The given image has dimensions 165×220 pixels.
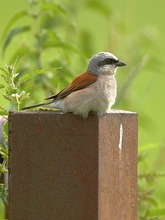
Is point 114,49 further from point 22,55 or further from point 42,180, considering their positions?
point 42,180

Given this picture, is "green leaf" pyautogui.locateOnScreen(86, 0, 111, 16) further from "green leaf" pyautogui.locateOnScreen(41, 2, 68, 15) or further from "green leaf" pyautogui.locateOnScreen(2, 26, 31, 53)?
"green leaf" pyautogui.locateOnScreen(41, 2, 68, 15)

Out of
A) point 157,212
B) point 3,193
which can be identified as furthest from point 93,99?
point 157,212

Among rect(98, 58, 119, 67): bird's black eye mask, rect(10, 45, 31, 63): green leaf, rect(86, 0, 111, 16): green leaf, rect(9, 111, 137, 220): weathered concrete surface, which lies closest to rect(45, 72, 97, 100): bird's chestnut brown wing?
rect(98, 58, 119, 67): bird's black eye mask

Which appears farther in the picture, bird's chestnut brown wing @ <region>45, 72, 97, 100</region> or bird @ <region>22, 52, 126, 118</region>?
bird's chestnut brown wing @ <region>45, 72, 97, 100</region>

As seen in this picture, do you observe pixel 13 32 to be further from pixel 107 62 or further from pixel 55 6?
pixel 107 62

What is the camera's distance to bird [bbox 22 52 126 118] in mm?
3219

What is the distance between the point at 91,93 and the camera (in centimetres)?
336

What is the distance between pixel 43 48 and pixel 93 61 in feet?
2.48

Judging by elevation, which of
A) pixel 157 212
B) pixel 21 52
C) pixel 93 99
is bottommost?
pixel 157 212

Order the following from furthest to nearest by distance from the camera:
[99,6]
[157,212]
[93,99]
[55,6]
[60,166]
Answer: [99,6] → [55,6] → [157,212] → [93,99] → [60,166]

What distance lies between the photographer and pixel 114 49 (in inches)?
230

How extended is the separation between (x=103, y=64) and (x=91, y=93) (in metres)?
0.32

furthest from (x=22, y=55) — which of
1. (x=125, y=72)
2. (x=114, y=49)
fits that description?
(x=125, y=72)

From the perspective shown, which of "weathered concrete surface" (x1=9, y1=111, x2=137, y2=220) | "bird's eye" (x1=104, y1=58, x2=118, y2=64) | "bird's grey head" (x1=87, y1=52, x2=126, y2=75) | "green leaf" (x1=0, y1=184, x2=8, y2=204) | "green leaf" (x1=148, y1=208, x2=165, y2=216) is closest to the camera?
"weathered concrete surface" (x1=9, y1=111, x2=137, y2=220)
